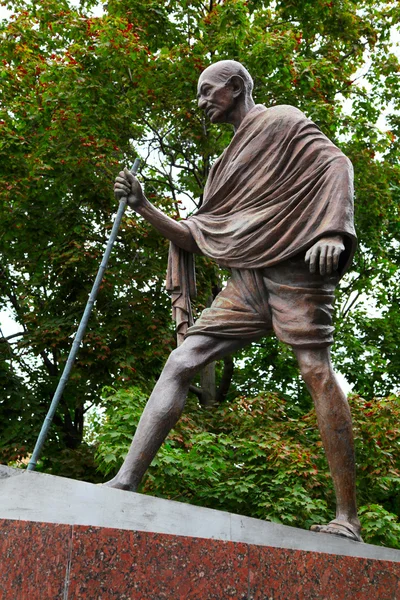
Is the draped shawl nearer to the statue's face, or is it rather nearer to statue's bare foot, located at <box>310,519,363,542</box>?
the statue's face

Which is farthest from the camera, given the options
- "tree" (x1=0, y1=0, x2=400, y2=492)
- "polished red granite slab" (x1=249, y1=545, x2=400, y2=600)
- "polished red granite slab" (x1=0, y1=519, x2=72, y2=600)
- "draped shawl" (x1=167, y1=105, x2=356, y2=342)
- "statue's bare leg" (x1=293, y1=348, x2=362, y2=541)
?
"tree" (x1=0, y1=0, x2=400, y2=492)

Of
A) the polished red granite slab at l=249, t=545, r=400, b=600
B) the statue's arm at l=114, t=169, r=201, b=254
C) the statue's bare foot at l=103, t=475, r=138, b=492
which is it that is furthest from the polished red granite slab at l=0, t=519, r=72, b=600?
the statue's arm at l=114, t=169, r=201, b=254

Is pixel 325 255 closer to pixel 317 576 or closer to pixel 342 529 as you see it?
pixel 342 529

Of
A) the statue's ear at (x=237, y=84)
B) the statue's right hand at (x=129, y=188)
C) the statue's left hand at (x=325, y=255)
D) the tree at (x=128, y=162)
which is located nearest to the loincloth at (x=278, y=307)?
the statue's left hand at (x=325, y=255)

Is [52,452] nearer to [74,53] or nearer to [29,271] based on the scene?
[29,271]

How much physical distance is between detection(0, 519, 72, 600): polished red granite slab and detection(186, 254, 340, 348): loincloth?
88.5 inches

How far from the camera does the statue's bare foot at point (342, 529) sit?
4684mm

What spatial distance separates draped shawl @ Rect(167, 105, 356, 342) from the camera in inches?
208

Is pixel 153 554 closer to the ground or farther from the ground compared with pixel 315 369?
closer to the ground

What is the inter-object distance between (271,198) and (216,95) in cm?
82

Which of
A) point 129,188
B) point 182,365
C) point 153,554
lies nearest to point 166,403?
point 182,365

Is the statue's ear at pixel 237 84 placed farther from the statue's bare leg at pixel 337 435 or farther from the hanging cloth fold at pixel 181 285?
the statue's bare leg at pixel 337 435

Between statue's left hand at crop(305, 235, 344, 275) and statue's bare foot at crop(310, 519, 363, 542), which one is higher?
statue's left hand at crop(305, 235, 344, 275)

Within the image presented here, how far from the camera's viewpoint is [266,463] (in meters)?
11.7
